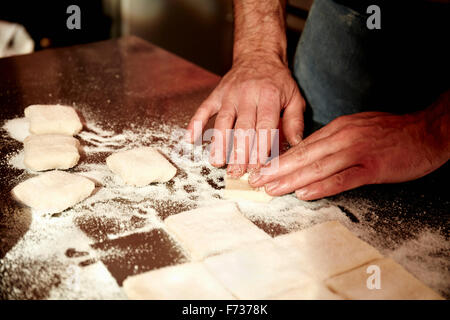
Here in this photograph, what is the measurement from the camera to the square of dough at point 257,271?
1.32m

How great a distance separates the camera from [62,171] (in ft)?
5.88

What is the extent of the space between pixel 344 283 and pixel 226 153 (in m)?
0.76

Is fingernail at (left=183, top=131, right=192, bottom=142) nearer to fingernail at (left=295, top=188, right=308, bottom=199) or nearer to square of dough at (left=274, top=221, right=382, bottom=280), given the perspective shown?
fingernail at (left=295, top=188, right=308, bottom=199)

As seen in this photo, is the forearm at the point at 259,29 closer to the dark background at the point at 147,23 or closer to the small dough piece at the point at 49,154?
the small dough piece at the point at 49,154

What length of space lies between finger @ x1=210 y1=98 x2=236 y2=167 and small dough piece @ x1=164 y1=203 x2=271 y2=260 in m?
0.28

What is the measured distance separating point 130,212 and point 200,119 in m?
0.64

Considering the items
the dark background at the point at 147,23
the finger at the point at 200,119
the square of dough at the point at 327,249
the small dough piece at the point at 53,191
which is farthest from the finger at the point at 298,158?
the dark background at the point at 147,23

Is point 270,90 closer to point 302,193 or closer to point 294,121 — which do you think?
point 294,121

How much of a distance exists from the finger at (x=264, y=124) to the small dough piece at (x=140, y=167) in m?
0.35

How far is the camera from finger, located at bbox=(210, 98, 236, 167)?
187cm

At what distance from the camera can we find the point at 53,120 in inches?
81.0

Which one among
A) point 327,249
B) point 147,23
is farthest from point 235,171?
point 147,23
